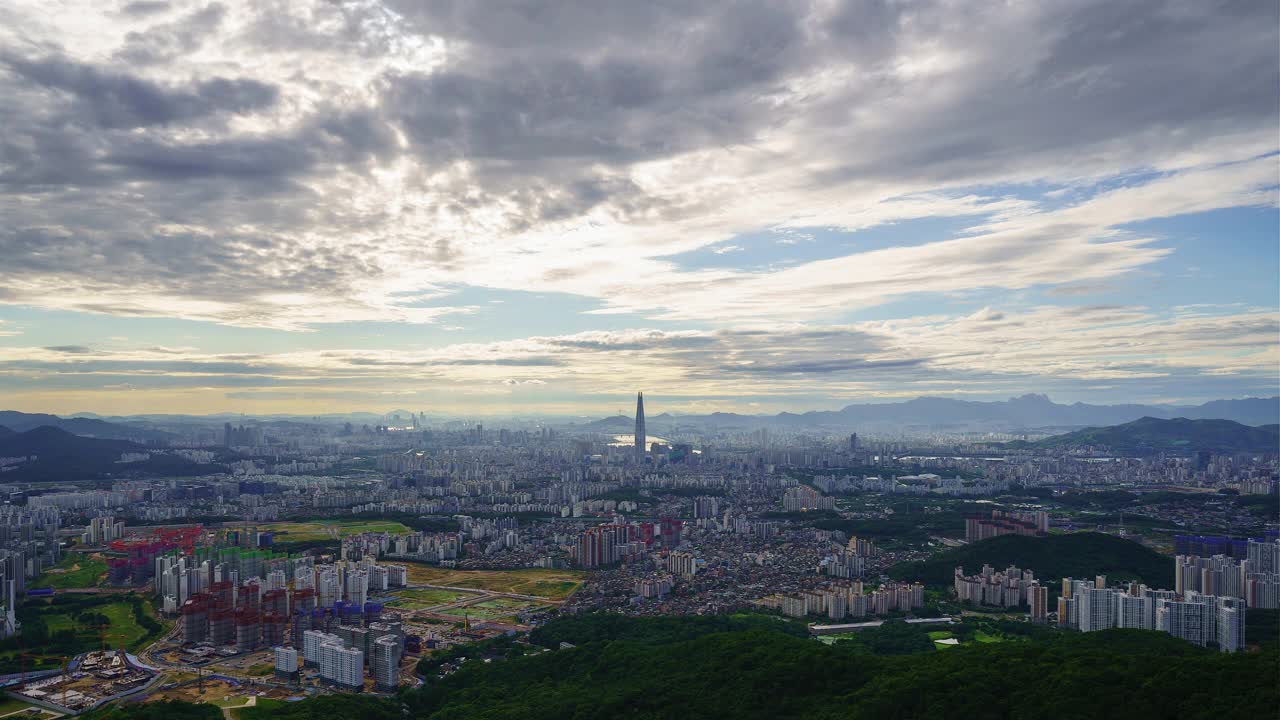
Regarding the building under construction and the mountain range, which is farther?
the mountain range

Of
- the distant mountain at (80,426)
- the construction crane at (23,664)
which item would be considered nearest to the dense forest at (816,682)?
the construction crane at (23,664)

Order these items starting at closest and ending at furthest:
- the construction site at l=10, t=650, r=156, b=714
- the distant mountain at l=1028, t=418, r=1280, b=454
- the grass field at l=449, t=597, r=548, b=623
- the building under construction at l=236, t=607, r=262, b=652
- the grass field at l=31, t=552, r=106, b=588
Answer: the construction site at l=10, t=650, r=156, b=714 → the building under construction at l=236, t=607, r=262, b=652 → the grass field at l=449, t=597, r=548, b=623 → the grass field at l=31, t=552, r=106, b=588 → the distant mountain at l=1028, t=418, r=1280, b=454

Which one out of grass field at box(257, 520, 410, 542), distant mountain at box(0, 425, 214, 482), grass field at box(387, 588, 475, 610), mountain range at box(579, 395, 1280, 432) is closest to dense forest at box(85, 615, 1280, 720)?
grass field at box(387, 588, 475, 610)

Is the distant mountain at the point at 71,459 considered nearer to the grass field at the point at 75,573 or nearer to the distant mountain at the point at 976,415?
the grass field at the point at 75,573

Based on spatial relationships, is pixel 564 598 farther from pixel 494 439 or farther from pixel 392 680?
pixel 494 439

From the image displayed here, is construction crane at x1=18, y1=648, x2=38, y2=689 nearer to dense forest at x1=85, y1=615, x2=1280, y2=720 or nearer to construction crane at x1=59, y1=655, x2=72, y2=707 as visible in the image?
construction crane at x1=59, y1=655, x2=72, y2=707

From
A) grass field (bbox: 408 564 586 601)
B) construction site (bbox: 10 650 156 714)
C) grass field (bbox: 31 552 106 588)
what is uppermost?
construction site (bbox: 10 650 156 714)

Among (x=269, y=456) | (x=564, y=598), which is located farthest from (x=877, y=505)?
(x=269, y=456)
